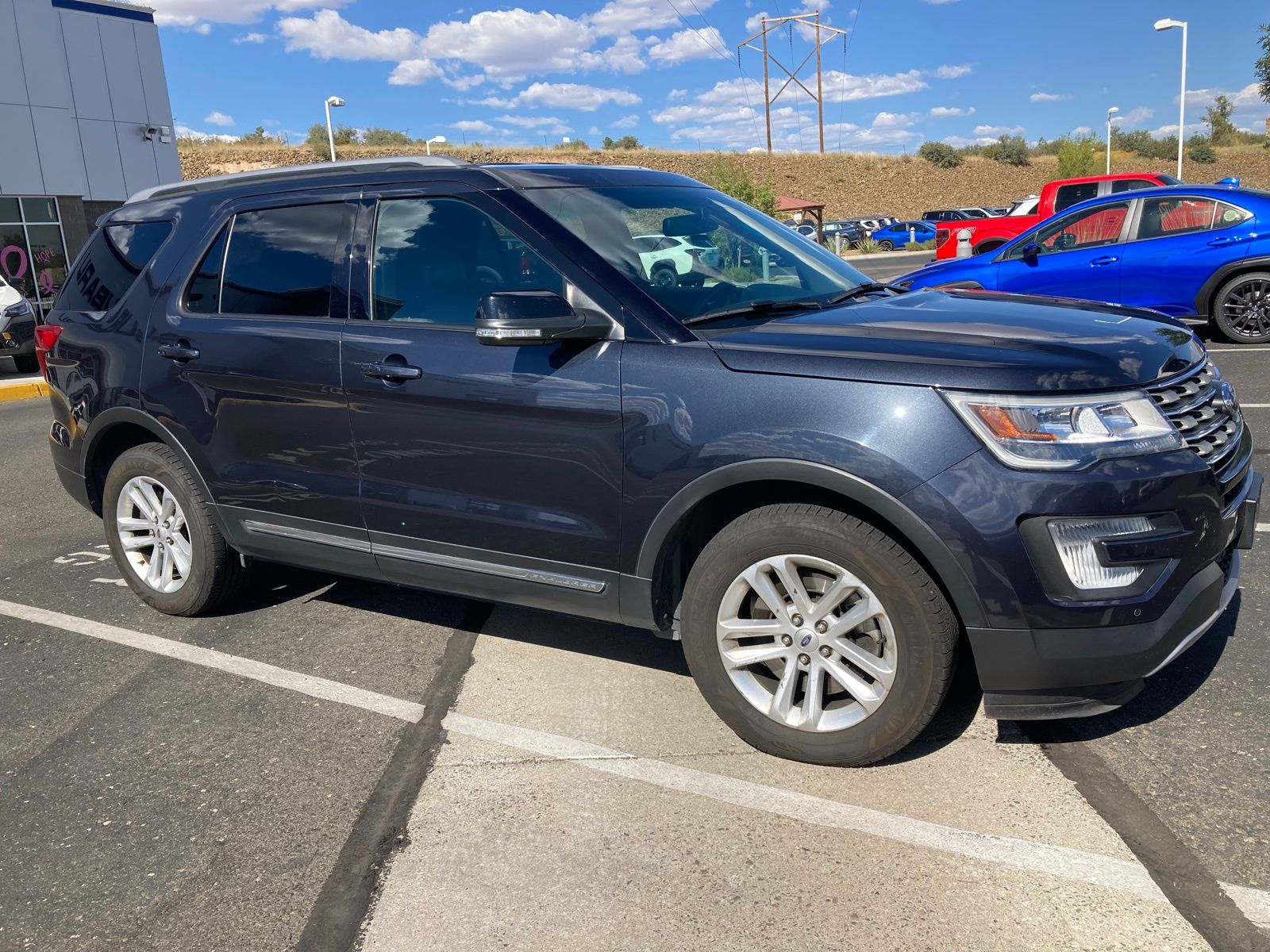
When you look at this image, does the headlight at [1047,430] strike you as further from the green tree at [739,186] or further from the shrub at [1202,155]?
the shrub at [1202,155]

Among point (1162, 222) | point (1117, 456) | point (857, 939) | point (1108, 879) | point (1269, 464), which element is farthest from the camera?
point (1162, 222)

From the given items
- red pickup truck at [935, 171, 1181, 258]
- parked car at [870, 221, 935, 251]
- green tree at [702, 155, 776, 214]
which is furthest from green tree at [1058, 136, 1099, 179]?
red pickup truck at [935, 171, 1181, 258]

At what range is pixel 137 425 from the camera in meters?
4.87

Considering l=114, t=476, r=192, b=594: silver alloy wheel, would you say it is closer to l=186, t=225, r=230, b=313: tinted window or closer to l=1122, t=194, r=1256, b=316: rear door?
l=186, t=225, r=230, b=313: tinted window

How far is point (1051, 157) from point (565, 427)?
87.3 metres

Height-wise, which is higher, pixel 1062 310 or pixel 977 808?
pixel 1062 310

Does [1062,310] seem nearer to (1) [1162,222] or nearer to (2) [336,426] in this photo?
(2) [336,426]

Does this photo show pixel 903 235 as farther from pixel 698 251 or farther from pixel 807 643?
pixel 807 643

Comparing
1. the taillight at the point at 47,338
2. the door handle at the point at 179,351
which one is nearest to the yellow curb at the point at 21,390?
the taillight at the point at 47,338

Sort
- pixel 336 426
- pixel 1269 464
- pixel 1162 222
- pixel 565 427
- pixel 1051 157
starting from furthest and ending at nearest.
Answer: pixel 1051 157
pixel 1162 222
pixel 1269 464
pixel 336 426
pixel 565 427

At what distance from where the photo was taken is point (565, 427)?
11.5 feet

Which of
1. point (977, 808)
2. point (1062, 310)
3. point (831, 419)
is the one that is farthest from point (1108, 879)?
point (1062, 310)

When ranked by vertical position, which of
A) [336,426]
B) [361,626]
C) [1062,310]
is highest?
[1062,310]

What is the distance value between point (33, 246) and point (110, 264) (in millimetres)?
21880
